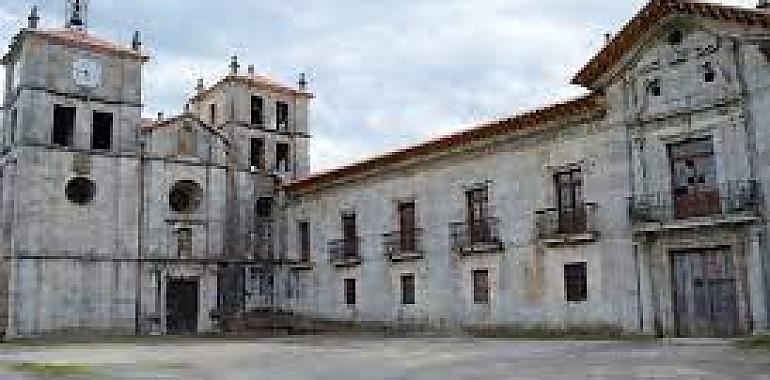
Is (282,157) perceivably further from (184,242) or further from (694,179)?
(694,179)

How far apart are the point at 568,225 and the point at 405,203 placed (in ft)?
21.6

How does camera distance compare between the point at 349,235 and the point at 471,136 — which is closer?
the point at 471,136

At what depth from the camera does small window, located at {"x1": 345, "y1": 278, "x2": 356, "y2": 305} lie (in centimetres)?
2694

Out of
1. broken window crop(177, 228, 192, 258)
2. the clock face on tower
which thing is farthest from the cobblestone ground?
the clock face on tower

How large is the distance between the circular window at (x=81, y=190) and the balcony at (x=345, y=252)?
8.53 m

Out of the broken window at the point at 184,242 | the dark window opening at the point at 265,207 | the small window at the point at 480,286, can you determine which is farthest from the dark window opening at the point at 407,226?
the broken window at the point at 184,242

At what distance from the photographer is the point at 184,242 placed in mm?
28297

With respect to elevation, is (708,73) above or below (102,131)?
below

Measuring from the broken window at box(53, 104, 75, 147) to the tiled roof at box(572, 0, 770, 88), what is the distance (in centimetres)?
1721

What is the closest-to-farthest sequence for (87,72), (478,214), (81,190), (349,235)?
1. (478,214)
2. (81,190)
3. (87,72)
4. (349,235)

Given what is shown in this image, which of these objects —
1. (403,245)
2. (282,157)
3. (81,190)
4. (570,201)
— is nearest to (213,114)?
(282,157)

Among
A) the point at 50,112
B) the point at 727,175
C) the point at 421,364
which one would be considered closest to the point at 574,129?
the point at 727,175

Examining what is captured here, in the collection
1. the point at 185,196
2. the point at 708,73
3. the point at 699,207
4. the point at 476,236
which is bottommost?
the point at 476,236

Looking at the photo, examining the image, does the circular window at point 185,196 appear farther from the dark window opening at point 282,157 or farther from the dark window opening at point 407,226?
the dark window opening at point 407,226
